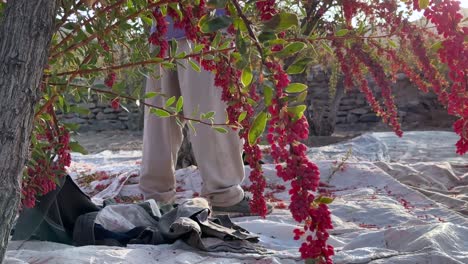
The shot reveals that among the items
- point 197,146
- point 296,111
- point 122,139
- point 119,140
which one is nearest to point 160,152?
point 197,146

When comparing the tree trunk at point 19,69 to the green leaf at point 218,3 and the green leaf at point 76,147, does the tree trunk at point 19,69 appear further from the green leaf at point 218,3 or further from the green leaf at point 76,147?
the green leaf at point 76,147

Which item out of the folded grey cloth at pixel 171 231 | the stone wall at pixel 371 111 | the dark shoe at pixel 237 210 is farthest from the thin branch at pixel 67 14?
the stone wall at pixel 371 111

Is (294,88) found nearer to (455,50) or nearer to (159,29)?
(455,50)

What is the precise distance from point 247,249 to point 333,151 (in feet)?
16.6

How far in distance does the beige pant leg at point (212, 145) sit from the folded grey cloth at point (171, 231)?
3.05ft

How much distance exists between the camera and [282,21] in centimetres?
111

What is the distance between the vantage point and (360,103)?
13.8m

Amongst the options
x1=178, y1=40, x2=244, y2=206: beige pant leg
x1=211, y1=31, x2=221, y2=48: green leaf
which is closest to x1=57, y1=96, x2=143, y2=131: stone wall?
x1=178, y1=40, x2=244, y2=206: beige pant leg

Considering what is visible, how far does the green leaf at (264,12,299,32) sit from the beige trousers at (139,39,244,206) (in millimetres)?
2444

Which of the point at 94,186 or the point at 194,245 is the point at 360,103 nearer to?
the point at 94,186

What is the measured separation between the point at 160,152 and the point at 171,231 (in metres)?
1.47

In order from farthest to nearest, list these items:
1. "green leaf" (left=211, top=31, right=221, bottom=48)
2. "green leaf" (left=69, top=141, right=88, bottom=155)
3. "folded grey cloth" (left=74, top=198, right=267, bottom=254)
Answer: "folded grey cloth" (left=74, top=198, right=267, bottom=254) < "green leaf" (left=69, top=141, right=88, bottom=155) < "green leaf" (left=211, top=31, right=221, bottom=48)

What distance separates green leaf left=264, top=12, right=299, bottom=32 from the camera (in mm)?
1100

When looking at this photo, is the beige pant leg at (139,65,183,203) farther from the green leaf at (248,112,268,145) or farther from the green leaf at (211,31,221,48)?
the green leaf at (248,112,268,145)
